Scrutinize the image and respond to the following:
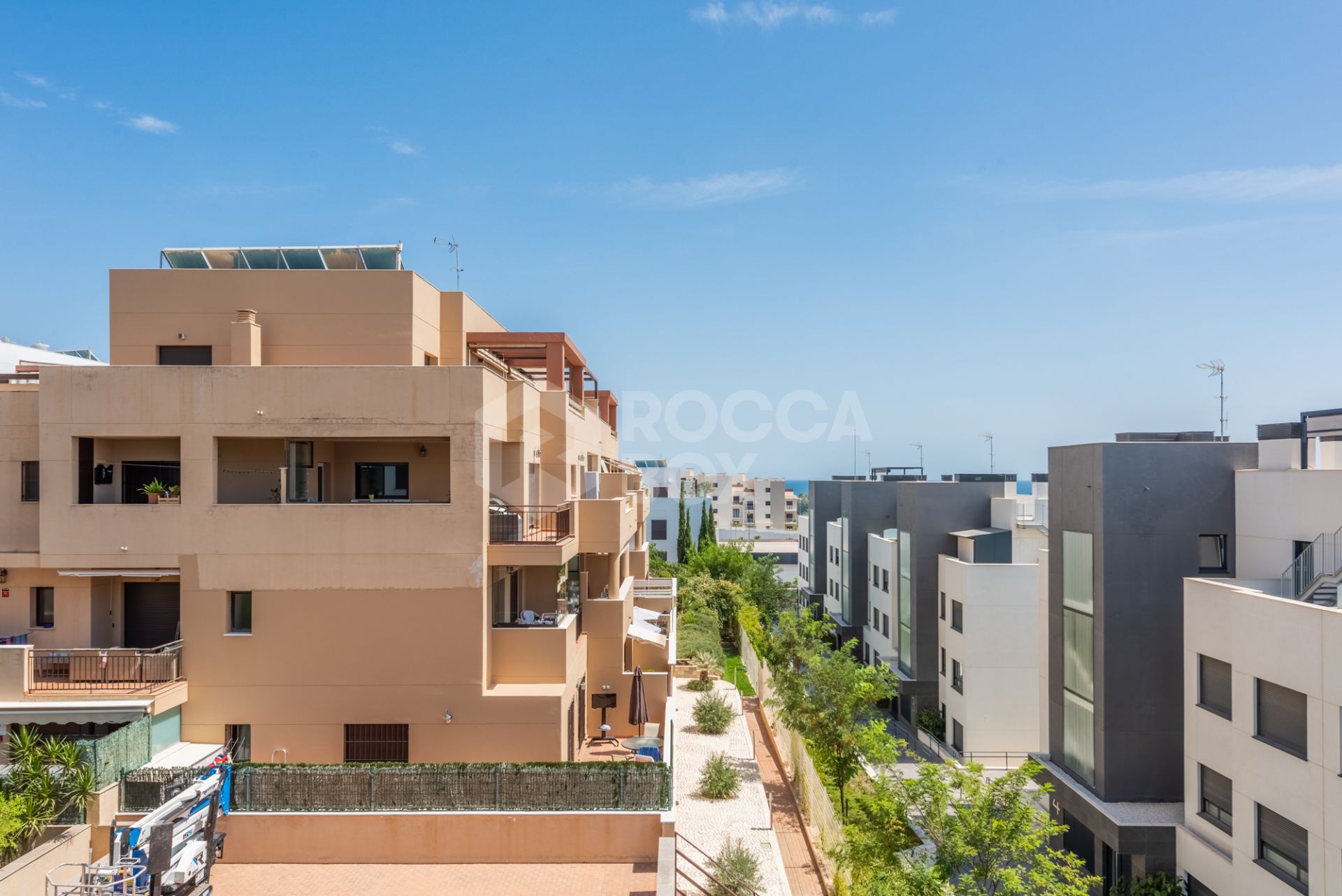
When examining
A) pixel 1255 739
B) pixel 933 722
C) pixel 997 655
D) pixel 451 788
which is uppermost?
pixel 1255 739

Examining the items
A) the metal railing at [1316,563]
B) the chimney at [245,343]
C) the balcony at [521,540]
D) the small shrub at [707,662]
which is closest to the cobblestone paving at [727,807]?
the small shrub at [707,662]

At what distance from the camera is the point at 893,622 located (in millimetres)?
45000

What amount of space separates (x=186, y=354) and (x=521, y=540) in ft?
34.5

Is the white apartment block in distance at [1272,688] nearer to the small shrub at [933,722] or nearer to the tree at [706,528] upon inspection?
the small shrub at [933,722]

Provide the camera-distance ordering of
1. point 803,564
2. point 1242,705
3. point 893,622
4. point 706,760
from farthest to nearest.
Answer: point 803,564 → point 893,622 → point 706,760 → point 1242,705

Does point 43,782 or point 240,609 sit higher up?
point 240,609

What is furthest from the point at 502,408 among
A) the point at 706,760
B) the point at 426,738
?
the point at 706,760

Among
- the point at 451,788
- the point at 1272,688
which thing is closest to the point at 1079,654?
the point at 1272,688

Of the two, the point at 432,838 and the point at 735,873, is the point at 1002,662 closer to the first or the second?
the point at 735,873

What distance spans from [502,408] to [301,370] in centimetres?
478

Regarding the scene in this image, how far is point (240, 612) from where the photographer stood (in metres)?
18.2

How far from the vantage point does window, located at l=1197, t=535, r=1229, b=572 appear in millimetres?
21750

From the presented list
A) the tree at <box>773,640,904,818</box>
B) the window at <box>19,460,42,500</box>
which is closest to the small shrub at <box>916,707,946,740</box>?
the tree at <box>773,640,904,818</box>

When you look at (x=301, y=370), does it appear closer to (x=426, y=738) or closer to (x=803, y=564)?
(x=426, y=738)
